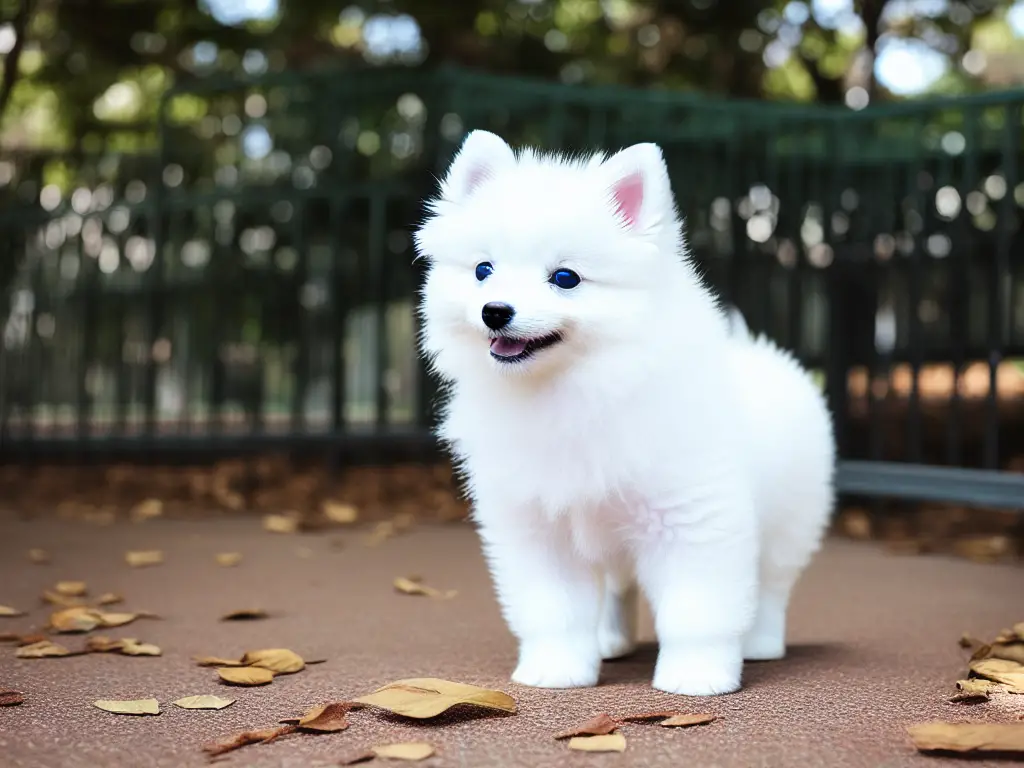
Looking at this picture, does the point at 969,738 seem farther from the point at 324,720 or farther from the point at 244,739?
the point at 244,739

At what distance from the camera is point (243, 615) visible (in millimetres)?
4117

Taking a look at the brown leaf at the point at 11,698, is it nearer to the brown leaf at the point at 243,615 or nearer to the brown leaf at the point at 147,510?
the brown leaf at the point at 243,615

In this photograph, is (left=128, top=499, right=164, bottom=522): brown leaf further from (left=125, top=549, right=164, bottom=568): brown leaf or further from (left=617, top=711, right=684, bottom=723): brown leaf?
(left=617, top=711, right=684, bottom=723): brown leaf

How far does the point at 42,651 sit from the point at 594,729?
1.76 m

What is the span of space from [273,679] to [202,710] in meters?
0.37

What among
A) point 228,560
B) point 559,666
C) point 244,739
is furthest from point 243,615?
point 244,739

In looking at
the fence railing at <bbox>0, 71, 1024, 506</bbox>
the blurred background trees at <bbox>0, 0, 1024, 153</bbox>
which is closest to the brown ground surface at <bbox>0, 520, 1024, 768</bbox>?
the fence railing at <bbox>0, 71, 1024, 506</bbox>

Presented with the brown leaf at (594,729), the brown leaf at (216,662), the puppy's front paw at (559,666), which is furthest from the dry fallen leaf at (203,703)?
the brown leaf at (594,729)

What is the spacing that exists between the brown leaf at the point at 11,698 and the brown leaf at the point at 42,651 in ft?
1.54

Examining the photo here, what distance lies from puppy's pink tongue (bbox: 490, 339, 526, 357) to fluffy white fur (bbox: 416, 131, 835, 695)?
3 centimetres

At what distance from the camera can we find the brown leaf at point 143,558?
522 centimetres

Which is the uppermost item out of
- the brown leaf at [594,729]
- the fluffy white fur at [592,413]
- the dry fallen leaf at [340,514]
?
the fluffy white fur at [592,413]

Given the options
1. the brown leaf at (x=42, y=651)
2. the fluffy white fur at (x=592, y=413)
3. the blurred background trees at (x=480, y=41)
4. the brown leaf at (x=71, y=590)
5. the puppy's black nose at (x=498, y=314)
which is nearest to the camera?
the puppy's black nose at (x=498, y=314)

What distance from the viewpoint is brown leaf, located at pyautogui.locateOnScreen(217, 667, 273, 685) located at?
307cm
